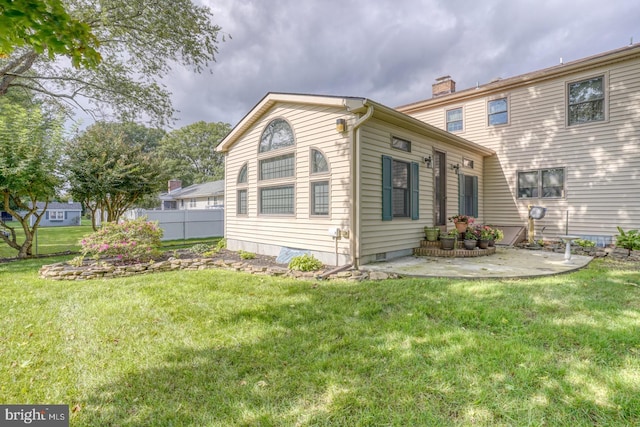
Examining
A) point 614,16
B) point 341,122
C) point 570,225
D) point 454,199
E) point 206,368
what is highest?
point 614,16

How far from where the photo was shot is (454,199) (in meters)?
8.97

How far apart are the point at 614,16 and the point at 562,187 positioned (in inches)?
217

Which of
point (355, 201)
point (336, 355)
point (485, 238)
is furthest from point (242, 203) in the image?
point (336, 355)

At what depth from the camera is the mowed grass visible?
1.98 meters

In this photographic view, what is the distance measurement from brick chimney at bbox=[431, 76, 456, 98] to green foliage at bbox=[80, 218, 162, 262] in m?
11.8

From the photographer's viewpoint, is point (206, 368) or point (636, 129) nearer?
point (206, 368)

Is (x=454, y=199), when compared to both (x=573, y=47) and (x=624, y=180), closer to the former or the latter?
(x=624, y=180)

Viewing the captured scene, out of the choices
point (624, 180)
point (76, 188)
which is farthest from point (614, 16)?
point (76, 188)

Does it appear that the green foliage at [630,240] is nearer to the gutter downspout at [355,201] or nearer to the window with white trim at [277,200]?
the gutter downspout at [355,201]

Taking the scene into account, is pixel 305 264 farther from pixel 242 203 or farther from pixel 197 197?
pixel 197 197

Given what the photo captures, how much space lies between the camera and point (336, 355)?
267cm

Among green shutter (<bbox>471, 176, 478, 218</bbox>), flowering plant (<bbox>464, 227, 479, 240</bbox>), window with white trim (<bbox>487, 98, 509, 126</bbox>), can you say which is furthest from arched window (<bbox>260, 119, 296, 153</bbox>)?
window with white trim (<bbox>487, 98, 509, 126</bbox>)

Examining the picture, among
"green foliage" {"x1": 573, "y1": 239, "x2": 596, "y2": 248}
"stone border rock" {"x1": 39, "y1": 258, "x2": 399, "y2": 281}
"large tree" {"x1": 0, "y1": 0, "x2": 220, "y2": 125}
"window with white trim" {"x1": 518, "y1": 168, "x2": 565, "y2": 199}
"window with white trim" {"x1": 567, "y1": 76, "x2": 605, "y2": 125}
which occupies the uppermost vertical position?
"large tree" {"x1": 0, "y1": 0, "x2": 220, "y2": 125}

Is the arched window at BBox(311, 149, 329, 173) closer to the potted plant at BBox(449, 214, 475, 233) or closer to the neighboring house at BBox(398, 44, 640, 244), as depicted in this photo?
the potted plant at BBox(449, 214, 475, 233)
